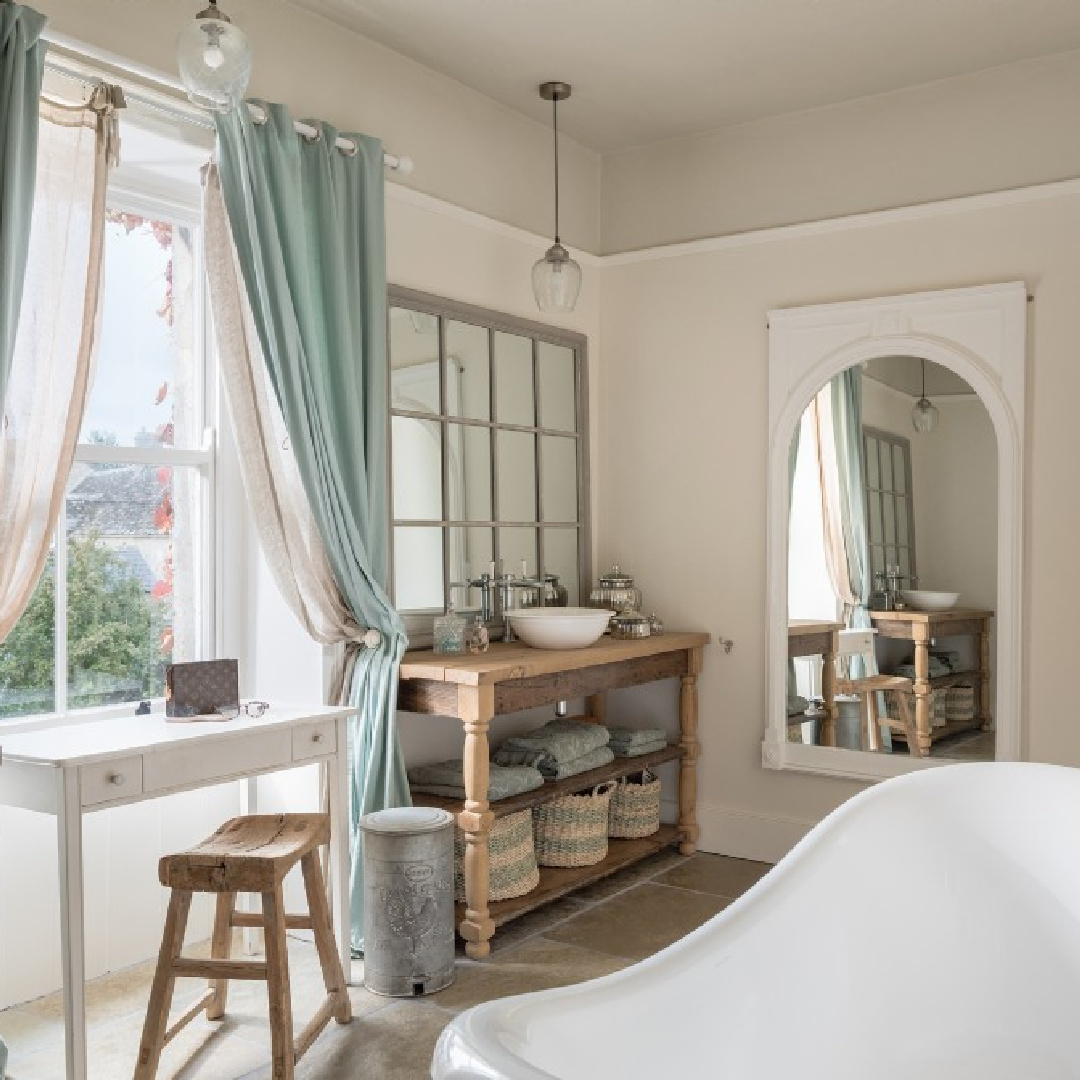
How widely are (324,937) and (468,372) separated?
6.68ft

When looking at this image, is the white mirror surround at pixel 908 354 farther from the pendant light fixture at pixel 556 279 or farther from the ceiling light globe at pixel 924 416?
the pendant light fixture at pixel 556 279

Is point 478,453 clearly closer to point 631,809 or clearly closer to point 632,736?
point 632,736

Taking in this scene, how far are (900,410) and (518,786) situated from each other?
1837 millimetres

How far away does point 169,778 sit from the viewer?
108 inches

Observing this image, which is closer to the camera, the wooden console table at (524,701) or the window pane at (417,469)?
the wooden console table at (524,701)

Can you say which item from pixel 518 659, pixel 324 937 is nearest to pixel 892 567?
pixel 518 659

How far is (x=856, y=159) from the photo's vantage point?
4.31 m

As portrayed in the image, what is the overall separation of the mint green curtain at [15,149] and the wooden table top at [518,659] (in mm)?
1440

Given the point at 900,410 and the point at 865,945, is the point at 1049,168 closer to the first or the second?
the point at 900,410

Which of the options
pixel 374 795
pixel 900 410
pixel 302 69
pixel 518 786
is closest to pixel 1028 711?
pixel 900 410

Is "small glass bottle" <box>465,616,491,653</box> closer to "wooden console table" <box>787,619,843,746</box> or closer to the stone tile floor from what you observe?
the stone tile floor

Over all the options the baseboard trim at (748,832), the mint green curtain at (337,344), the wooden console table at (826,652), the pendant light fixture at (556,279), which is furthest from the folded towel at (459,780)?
the pendant light fixture at (556,279)

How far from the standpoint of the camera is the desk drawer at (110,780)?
2549 millimetres

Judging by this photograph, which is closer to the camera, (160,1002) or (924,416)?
(160,1002)
